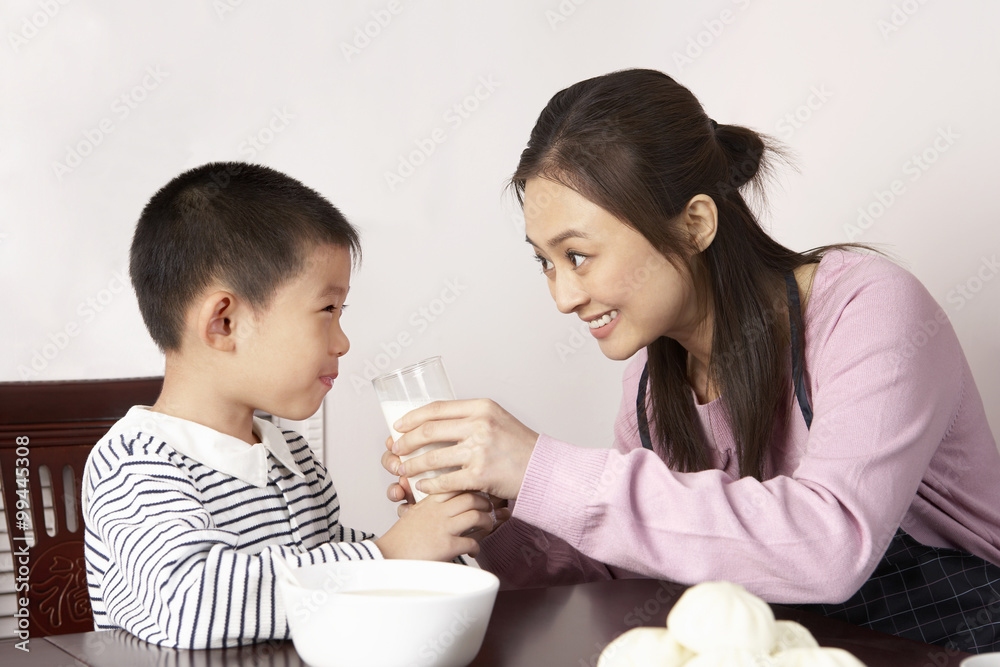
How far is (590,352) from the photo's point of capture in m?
2.68

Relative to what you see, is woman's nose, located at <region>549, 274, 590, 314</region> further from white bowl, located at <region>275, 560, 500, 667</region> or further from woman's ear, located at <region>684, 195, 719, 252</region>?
white bowl, located at <region>275, 560, 500, 667</region>

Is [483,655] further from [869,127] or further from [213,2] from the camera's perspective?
[213,2]

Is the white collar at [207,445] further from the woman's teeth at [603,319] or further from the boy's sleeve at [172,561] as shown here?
the woman's teeth at [603,319]

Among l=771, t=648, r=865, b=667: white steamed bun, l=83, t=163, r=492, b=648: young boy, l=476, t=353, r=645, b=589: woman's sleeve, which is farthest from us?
l=476, t=353, r=645, b=589: woman's sleeve

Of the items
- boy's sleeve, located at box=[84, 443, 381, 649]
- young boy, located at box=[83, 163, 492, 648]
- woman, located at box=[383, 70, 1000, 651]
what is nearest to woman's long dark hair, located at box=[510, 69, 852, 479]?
woman, located at box=[383, 70, 1000, 651]

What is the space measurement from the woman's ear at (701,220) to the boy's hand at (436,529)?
585 millimetres

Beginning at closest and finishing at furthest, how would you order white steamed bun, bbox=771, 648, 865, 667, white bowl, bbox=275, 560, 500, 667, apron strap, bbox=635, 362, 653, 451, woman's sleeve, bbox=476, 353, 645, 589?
1. white steamed bun, bbox=771, 648, 865, 667
2. white bowl, bbox=275, 560, 500, 667
3. woman's sleeve, bbox=476, 353, 645, 589
4. apron strap, bbox=635, 362, 653, 451

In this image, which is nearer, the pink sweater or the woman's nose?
the pink sweater

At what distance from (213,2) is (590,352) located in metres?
1.46

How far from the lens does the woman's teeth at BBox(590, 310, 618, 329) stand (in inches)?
50.3

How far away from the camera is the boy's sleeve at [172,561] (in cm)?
78

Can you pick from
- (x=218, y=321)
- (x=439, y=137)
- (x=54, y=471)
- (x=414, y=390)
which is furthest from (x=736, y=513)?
(x=439, y=137)

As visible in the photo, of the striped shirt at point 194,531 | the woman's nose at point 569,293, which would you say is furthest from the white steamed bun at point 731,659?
the woman's nose at point 569,293

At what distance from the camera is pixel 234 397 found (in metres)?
1.09
